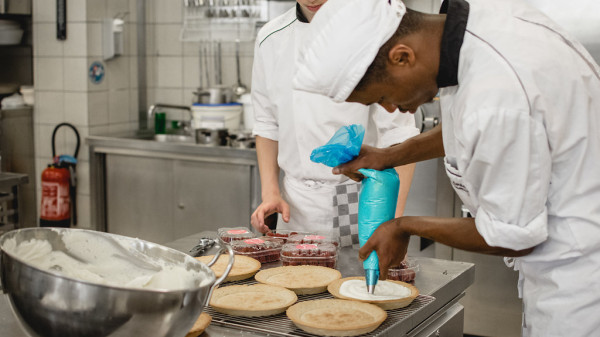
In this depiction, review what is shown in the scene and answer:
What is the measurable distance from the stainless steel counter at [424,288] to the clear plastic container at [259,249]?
1.1 inches

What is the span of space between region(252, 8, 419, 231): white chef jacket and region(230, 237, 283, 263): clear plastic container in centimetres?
43

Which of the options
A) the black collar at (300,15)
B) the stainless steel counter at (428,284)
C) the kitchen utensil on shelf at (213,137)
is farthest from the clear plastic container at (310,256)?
the kitchen utensil on shelf at (213,137)

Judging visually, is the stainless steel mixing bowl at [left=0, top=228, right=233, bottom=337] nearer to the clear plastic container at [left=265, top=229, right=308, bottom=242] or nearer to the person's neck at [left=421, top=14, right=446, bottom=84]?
the person's neck at [left=421, top=14, right=446, bottom=84]

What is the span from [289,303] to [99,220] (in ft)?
10.7

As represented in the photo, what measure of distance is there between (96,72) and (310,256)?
10.1ft

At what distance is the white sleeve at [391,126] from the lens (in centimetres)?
235

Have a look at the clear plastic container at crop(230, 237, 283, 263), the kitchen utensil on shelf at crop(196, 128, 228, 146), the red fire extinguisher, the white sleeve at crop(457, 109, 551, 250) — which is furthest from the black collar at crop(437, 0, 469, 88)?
the red fire extinguisher

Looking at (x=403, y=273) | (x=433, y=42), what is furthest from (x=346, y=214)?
(x=433, y=42)

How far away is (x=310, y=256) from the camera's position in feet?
6.28

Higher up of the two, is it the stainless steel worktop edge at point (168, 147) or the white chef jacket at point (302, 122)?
the white chef jacket at point (302, 122)

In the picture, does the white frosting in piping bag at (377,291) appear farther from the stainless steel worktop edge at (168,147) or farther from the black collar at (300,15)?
the stainless steel worktop edge at (168,147)

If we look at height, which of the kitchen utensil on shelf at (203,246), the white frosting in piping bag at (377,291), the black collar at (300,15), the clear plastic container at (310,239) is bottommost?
the kitchen utensil on shelf at (203,246)

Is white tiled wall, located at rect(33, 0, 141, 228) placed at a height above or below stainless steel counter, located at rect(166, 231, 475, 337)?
above

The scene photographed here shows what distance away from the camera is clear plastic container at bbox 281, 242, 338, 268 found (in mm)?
1909
